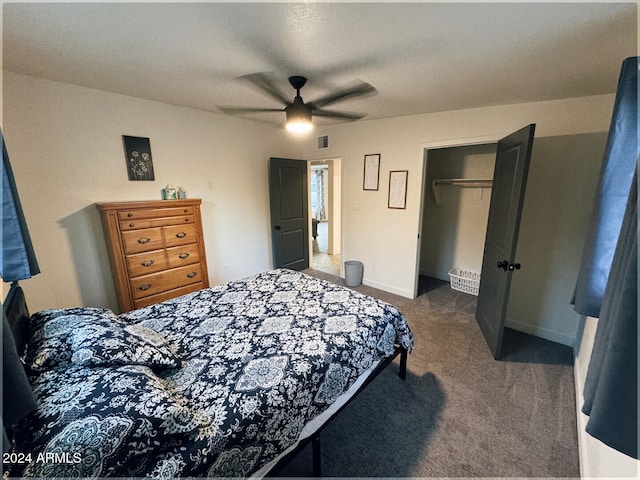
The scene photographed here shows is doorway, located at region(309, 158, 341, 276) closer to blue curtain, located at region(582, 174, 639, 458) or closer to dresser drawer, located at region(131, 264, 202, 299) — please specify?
dresser drawer, located at region(131, 264, 202, 299)

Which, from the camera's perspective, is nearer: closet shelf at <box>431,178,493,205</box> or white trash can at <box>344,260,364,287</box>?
closet shelf at <box>431,178,493,205</box>

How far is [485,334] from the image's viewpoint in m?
2.61

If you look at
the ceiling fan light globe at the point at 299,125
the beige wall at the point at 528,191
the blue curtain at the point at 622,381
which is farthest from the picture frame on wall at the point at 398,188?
the blue curtain at the point at 622,381

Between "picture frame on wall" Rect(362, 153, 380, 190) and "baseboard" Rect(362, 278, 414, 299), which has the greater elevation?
"picture frame on wall" Rect(362, 153, 380, 190)

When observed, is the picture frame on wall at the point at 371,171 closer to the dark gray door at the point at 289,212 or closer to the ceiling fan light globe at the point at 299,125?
the dark gray door at the point at 289,212

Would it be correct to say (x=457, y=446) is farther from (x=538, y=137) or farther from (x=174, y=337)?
(x=538, y=137)

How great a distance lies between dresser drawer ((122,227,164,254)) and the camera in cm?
246

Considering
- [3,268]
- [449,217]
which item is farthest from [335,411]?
[449,217]

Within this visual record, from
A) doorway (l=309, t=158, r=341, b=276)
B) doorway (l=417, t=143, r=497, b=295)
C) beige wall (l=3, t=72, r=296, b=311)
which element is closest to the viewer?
beige wall (l=3, t=72, r=296, b=311)

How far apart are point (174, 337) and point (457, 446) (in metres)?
1.90

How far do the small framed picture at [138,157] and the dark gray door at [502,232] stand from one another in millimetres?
3579

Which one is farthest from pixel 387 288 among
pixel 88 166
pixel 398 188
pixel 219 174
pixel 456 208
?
pixel 88 166

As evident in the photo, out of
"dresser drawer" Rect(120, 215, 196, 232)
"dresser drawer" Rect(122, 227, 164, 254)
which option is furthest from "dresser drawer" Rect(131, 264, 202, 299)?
"dresser drawer" Rect(120, 215, 196, 232)

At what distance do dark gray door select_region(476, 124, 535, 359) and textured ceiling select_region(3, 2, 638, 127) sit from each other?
54cm
